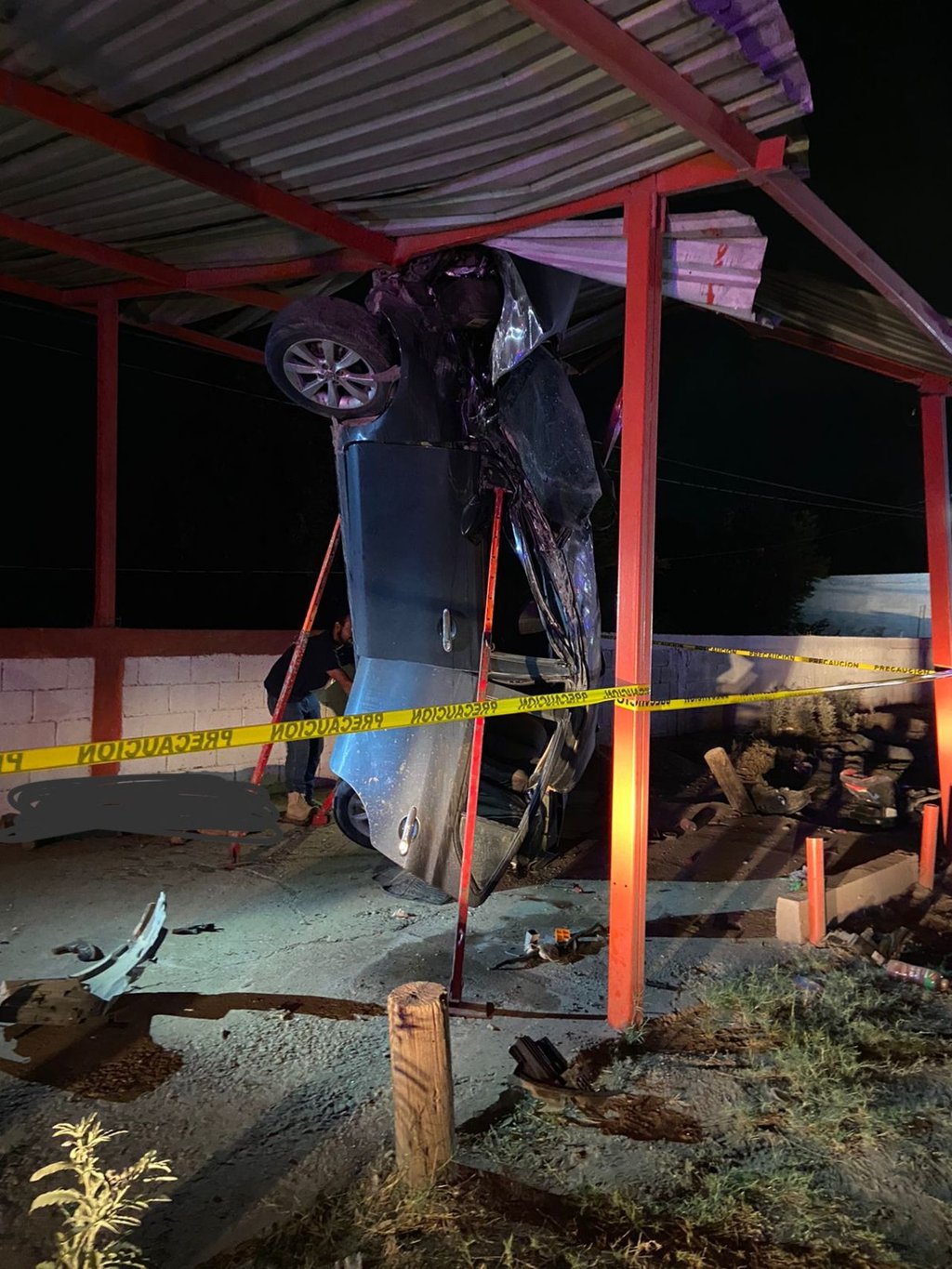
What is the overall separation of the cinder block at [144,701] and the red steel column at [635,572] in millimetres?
5201

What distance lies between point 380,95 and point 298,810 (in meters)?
5.61

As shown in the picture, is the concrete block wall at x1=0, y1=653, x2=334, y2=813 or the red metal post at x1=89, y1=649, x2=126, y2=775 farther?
the red metal post at x1=89, y1=649, x2=126, y2=775

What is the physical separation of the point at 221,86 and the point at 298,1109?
4207mm

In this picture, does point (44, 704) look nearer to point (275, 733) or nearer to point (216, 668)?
point (216, 668)

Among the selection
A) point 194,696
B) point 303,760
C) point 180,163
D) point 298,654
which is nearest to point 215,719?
point 194,696

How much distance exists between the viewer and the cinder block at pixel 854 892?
5.01 m

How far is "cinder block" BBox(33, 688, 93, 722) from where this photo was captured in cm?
688

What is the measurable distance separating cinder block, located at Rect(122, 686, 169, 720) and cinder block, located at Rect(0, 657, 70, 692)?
0.61 metres

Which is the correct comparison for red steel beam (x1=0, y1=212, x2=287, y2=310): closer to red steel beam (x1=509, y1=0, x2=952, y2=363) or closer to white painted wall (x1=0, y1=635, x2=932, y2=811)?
Result: white painted wall (x1=0, y1=635, x2=932, y2=811)

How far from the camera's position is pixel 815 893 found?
4.90m

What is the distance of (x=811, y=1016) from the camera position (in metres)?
3.91

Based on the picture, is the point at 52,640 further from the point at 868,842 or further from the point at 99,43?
the point at 868,842

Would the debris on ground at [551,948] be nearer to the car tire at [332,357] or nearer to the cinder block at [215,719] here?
the car tire at [332,357]

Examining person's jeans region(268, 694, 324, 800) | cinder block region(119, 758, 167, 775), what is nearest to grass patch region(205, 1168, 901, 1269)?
person's jeans region(268, 694, 324, 800)
